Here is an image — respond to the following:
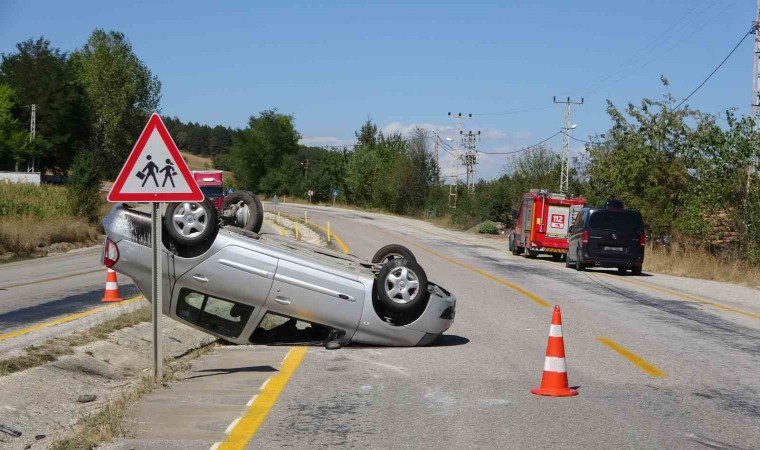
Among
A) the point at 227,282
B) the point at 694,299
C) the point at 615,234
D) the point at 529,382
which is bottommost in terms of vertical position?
the point at 529,382

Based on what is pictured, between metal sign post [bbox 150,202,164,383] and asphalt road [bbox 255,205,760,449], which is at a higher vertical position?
metal sign post [bbox 150,202,164,383]

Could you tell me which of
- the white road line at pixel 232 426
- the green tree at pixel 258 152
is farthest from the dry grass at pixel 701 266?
the green tree at pixel 258 152

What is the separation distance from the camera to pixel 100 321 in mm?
13133

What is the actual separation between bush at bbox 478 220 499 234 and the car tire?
5132 cm

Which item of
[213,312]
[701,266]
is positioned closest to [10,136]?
[701,266]

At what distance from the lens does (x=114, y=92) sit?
92.1 m

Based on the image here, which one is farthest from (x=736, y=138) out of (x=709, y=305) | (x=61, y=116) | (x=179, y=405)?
(x=61, y=116)

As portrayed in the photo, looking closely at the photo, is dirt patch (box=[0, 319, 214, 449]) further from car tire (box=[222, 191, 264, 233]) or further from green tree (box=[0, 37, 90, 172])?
green tree (box=[0, 37, 90, 172])

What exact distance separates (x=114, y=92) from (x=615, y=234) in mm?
74180

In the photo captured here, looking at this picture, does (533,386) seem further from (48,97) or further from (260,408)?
(48,97)

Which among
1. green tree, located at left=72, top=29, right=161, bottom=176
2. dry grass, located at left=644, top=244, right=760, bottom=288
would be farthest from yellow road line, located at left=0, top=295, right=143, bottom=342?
green tree, located at left=72, top=29, right=161, bottom=176

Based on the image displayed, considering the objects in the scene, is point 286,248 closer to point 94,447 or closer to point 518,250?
point 94,447

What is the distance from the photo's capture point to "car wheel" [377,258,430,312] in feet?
34.2

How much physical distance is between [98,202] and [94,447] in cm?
4047
